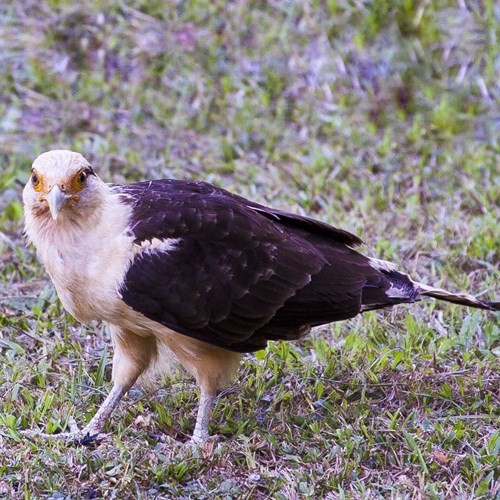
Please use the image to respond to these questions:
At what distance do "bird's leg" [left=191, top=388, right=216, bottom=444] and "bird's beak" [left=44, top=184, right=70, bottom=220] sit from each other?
112cm

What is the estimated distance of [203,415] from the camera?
186 inches

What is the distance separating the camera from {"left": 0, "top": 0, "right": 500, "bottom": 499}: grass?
4.43 metres

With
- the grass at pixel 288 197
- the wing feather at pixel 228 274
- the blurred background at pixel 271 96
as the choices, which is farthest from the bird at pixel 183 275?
the blurred background at pixel 271 96

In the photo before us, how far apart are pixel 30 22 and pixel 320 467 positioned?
5.98m

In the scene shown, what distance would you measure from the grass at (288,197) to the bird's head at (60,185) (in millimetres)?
1017

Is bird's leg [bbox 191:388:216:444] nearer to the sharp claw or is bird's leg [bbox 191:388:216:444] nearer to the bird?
the bird

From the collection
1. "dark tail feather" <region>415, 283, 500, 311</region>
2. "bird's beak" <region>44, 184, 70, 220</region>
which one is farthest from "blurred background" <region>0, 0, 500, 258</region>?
"bird's beak" <region>44, 184, 70, 220</region>

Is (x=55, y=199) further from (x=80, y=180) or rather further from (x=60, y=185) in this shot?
(x=80, y=180)

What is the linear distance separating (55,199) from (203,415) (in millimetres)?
1246

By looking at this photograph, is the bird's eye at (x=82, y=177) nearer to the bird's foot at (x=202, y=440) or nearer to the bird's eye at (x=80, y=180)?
the bird's eye at (x=80, y=180)

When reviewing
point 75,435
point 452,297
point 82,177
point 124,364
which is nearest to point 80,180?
point 82,177

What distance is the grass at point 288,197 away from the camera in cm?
443

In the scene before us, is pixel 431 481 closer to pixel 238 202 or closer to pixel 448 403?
pixel 448 403

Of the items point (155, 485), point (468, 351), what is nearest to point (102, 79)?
point (468, 351)
